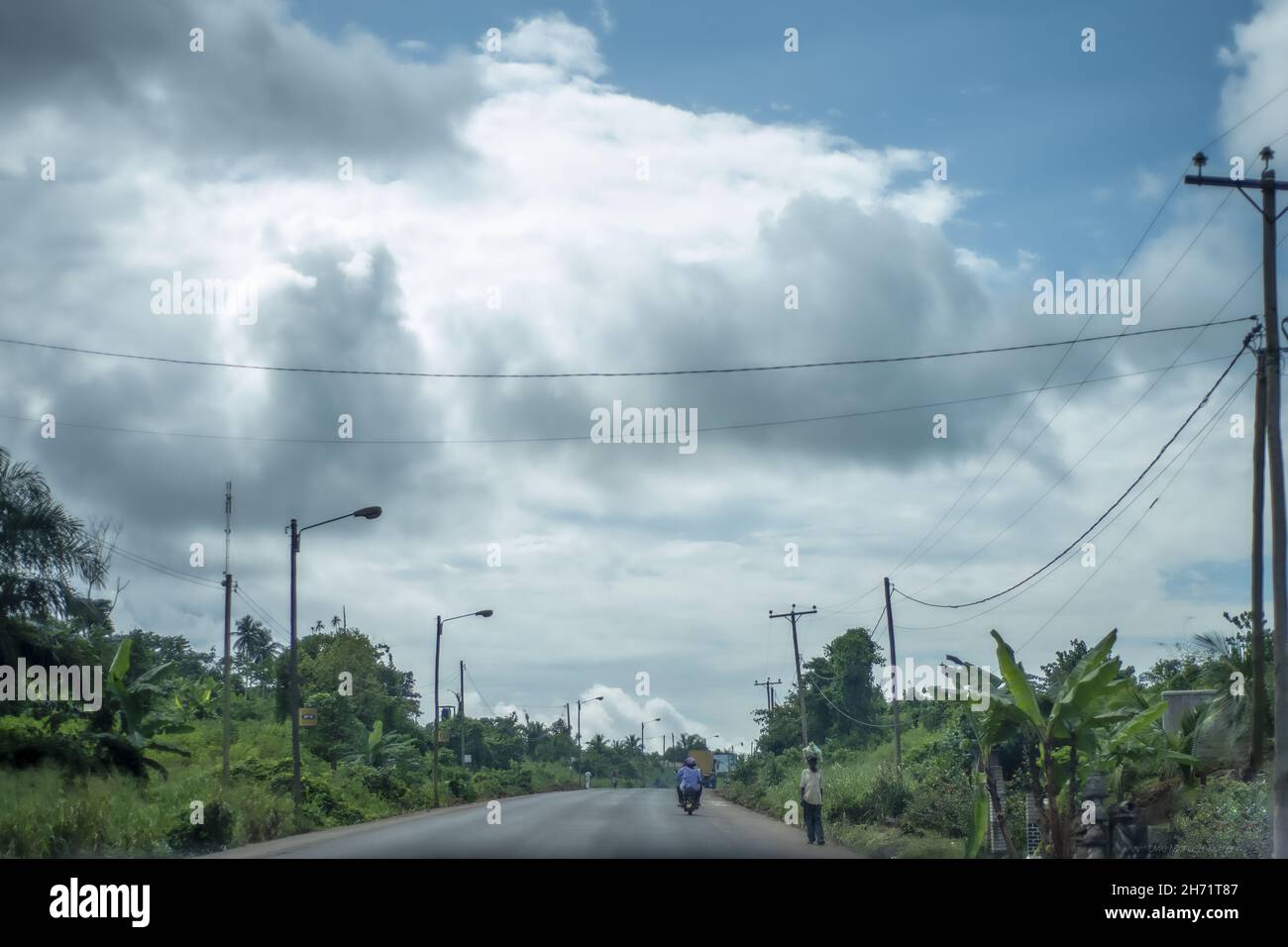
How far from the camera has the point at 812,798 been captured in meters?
23.9

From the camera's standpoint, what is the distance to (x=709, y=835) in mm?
27062

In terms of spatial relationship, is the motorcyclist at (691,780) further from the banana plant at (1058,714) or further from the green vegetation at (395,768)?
the banana plant at (1058,714)

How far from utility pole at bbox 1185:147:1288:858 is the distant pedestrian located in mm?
7997

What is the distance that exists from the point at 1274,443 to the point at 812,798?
422 inches

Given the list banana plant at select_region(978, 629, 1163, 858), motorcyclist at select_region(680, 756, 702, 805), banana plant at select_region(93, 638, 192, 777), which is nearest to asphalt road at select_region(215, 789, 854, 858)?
motorcyclist at select_region(680, 756, 702, 805)

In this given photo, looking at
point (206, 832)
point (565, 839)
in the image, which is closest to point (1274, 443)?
point (565, 839)

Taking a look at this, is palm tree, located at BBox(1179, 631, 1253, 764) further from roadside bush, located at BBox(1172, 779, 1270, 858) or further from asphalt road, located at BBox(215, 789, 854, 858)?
asphalt road, located at BBox(215, 789, 854, 858)

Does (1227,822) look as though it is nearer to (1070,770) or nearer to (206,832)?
(1070,770)

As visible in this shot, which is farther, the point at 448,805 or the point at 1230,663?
the point at 448,805

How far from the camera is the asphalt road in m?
21.2
